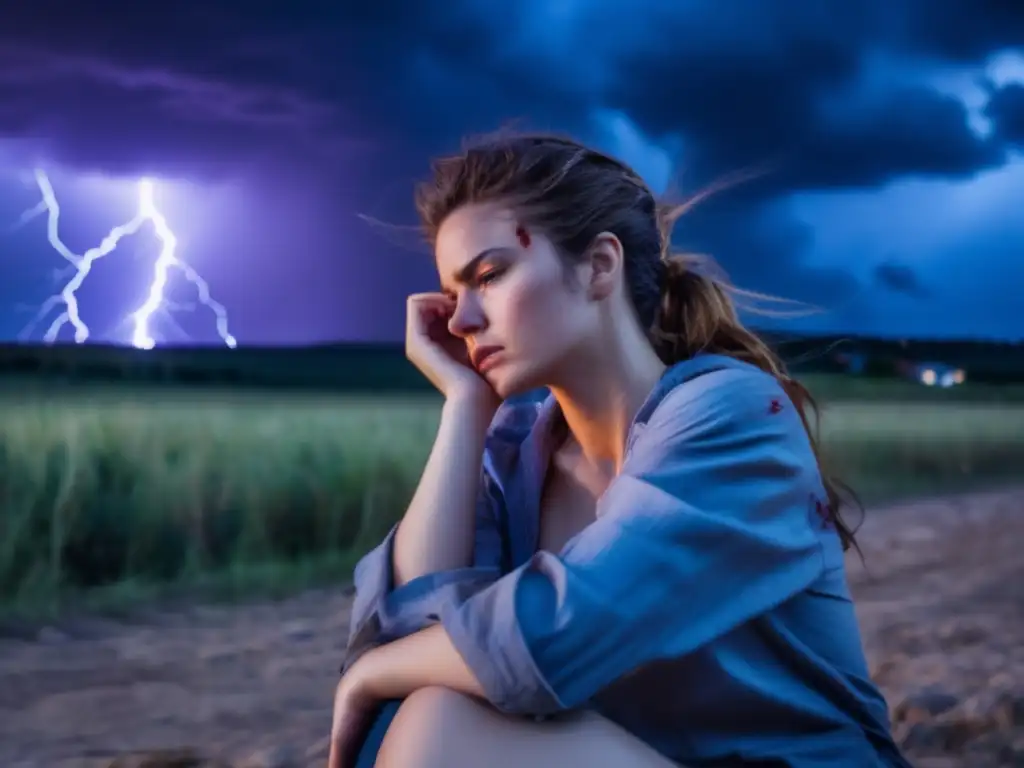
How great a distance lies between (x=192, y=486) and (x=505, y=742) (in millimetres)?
1726

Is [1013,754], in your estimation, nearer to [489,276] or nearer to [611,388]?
[611,388]

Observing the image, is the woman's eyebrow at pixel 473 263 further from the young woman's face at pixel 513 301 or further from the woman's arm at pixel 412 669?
the woman's arm at pixel 412 669

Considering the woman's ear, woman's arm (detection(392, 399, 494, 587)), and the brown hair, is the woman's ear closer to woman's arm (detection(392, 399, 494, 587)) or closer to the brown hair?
the brown hair

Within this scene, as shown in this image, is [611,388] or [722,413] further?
[611,388]

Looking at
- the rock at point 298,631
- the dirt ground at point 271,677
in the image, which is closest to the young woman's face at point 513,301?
the dirt ground at point 271,677

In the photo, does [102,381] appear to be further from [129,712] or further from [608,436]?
[608,436]

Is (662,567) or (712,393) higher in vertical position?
(712,393)

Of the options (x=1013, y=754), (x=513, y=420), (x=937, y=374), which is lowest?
(x=1013, y=754)

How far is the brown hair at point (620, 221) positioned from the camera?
3.71 ft

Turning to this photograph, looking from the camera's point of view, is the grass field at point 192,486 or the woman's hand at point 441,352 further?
the grass field at point 192,486

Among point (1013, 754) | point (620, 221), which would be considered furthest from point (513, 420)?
point (1013, 754)

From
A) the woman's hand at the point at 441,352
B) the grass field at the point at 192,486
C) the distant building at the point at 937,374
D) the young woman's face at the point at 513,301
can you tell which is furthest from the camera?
the distant building at the point at 937,374

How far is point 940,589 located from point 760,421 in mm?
2000

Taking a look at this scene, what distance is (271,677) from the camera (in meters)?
2.29
